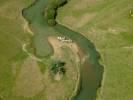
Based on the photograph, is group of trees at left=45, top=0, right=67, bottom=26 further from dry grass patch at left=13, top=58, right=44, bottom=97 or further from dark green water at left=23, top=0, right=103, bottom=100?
dry grass patch at left=13, top=58, right=44, bottom=97

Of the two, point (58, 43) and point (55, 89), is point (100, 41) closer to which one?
point (58, 43)

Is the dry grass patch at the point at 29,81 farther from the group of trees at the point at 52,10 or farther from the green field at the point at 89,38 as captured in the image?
the group of trees at the point at 52,10

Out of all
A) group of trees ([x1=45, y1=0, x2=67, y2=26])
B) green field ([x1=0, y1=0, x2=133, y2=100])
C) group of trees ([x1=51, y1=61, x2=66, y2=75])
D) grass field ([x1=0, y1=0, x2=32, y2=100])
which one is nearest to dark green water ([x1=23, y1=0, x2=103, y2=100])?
group of trees ([x1=45, y1=0, x2=67, y2=26])

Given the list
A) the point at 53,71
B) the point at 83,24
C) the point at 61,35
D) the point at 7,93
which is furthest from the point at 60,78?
the point at 83,24

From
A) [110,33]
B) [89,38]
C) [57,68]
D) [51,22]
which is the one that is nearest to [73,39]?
[89,38]

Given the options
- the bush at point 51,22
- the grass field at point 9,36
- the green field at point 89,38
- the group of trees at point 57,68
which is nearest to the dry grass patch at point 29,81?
the green field at point 89,38
